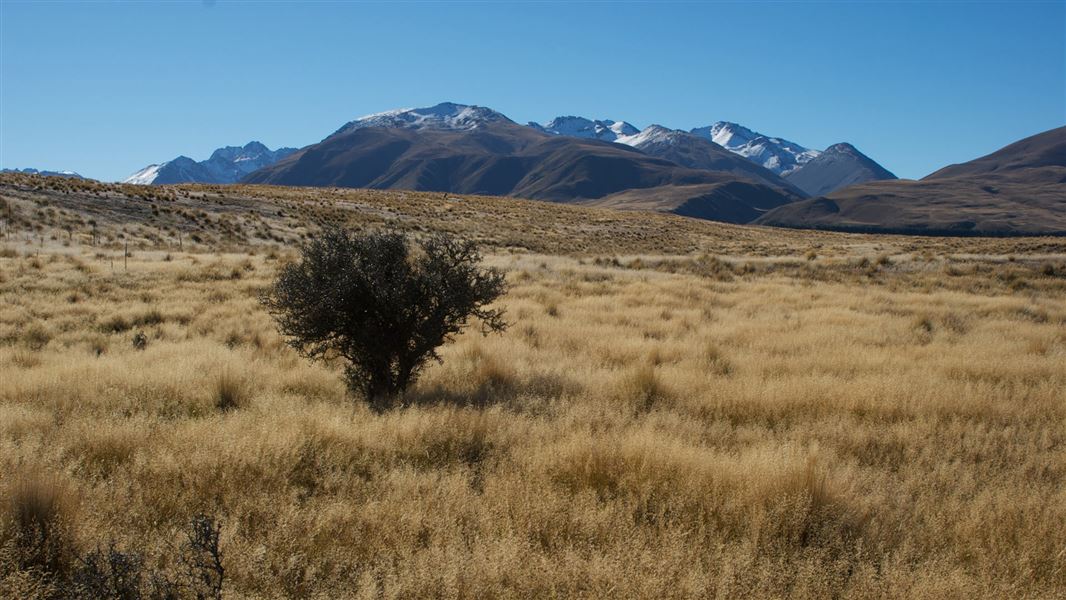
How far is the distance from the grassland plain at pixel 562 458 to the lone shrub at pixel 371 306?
0.49 m

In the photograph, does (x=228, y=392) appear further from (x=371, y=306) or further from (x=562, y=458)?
(x=562, y=458)

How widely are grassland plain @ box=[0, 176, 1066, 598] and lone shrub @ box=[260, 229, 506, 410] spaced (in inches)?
19.4

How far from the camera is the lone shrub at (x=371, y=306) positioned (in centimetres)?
707

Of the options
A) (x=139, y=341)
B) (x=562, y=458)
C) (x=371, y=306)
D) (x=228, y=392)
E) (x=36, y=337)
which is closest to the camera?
(x=562, y=458)

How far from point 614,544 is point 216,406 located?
16.2 ft

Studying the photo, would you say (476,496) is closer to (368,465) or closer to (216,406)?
(368,465)

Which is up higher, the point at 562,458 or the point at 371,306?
the point at 371,306

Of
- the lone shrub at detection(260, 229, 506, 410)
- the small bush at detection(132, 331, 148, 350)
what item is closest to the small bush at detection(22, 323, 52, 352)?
the small bush at detection(132, 331, 148, 350)

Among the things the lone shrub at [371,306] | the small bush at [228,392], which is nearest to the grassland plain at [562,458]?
the small bush at [228,392]

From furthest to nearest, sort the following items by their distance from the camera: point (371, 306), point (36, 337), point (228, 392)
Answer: point (36, 337), point (371, 306), point (228, 392)

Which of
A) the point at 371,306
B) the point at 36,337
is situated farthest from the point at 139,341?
the point at 371,306

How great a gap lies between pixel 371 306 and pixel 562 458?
3.69 m

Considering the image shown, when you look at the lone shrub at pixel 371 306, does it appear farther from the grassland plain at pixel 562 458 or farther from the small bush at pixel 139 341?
the small bush at pixel 139 341

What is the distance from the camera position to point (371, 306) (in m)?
7.25
